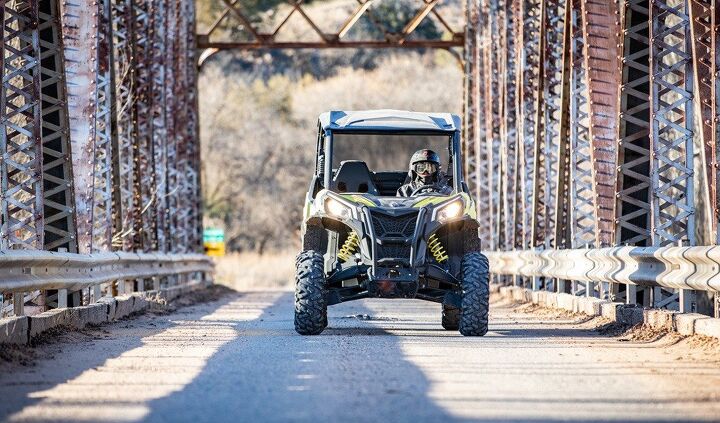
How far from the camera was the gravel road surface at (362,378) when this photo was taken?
847 cm

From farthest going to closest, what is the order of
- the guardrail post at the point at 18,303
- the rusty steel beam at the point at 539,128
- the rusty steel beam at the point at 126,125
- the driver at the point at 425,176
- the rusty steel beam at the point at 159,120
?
1. the rusty steel beam at the point at 159,120
2. the rusty steel beam at the point at 539,128
3. the rusty steel beam at the point at 126,125
4. the driver at the point at 425,176
5. the guardrail post at the point at 18,303

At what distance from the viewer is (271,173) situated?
274 ft

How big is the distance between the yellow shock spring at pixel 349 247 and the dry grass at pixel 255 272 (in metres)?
33.5

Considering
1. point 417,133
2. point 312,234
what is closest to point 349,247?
point 312,234

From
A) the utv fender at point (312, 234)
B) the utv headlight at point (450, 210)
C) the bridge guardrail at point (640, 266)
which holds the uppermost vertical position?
the utv headlight at point (450, 210)

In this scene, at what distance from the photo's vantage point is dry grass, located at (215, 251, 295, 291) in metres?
53.2

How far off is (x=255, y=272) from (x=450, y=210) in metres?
40.7

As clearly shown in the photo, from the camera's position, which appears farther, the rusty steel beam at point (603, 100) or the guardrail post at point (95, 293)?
the rusty steel beam at point (603, 100)

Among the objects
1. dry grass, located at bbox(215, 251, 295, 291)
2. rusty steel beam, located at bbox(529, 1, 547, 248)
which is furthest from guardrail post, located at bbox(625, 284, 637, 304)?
dry grass, located at bbox(215, 251, 295, 291)

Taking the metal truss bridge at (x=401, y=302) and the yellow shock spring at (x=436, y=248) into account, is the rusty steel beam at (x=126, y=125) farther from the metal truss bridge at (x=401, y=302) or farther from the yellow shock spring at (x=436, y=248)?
the yellow shock spring at (x=436, y=248)

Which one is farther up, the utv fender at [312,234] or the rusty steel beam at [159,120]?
the rusty steel beam at [159,120]

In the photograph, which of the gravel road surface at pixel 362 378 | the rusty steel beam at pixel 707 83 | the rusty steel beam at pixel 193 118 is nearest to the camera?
the gravel road surface at pixel 362 378

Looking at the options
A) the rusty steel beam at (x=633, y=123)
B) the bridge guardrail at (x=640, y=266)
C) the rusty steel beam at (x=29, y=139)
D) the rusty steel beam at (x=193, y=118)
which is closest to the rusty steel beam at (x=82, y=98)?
the rusty steel beam at (x=29, y=139)

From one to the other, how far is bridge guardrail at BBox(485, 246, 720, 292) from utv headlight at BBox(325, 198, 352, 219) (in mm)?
3049
